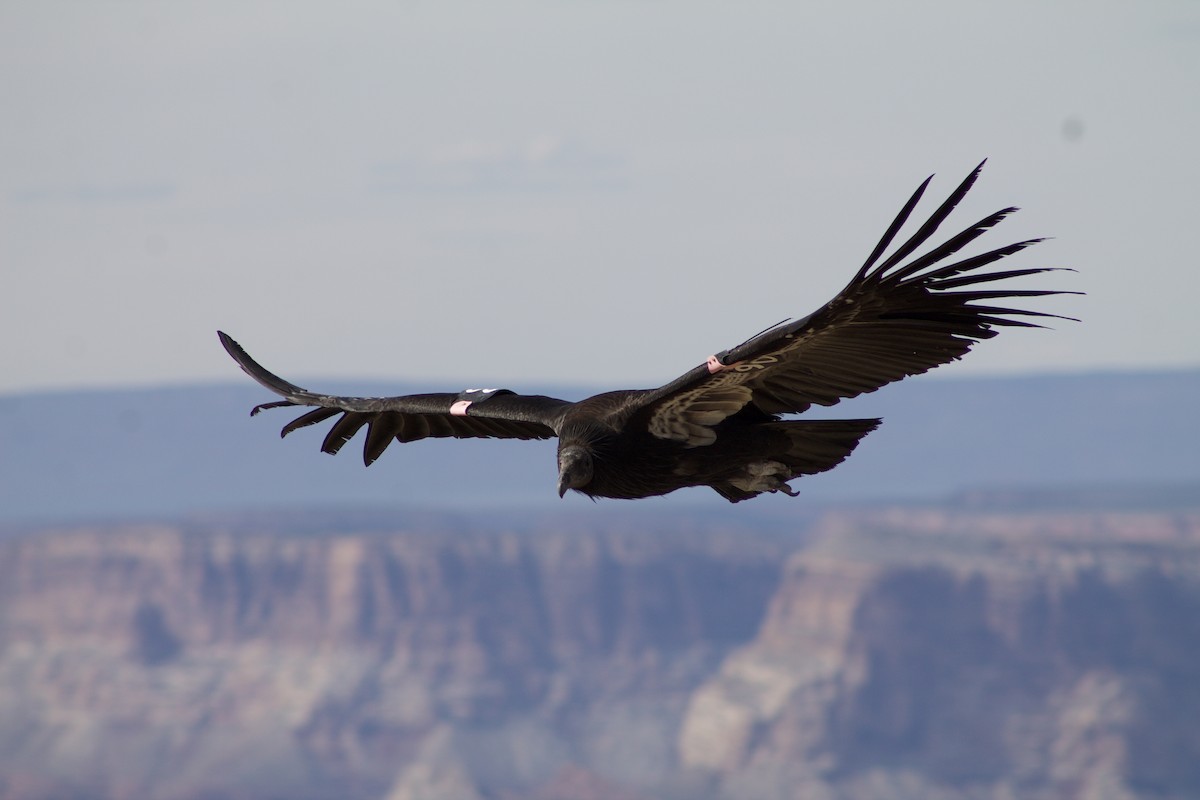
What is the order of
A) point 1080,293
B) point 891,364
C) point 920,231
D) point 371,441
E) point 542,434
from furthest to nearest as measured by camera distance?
point 371,441
point 542,434
point 891,364
point 920,231
point 1080,293

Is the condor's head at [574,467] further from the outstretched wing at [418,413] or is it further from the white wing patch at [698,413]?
the outstretched wing at [418,413]

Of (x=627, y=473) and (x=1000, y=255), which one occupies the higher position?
(x=1000, y=255)

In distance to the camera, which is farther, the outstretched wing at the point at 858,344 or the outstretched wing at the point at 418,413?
the outstretched wing at the point at 418,413

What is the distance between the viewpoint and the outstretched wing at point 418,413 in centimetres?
1773

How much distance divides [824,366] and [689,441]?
1.53 meters

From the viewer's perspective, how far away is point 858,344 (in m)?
15.2

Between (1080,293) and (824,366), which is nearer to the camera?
(1080,293)

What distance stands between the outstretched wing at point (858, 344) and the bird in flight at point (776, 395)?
0.04 ft

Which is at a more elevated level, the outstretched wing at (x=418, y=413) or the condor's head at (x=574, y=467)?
the outstretched wing at (x=418, y=413)

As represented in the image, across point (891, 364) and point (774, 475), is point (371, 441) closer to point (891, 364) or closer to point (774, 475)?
point (774, 475)

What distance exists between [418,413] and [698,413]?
4.15 metres

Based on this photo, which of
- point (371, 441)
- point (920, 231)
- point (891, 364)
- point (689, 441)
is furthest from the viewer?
point (371, 441)

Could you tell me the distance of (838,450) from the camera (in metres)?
16.6

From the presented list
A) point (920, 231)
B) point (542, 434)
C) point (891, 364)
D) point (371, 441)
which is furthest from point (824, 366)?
point (371, 441)
